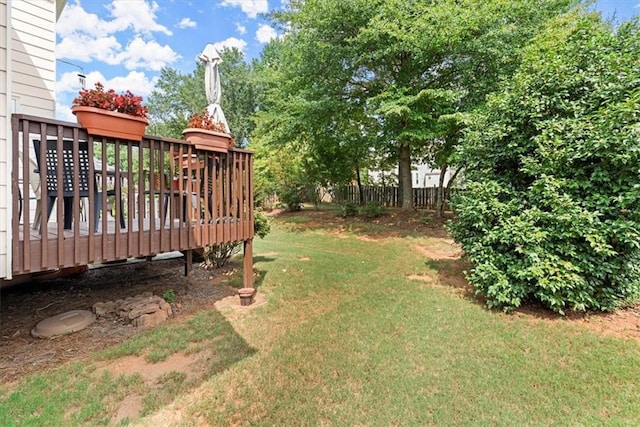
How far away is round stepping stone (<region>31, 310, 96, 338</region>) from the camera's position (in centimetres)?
333

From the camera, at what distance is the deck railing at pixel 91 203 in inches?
99.6

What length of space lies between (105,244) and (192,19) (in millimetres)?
18348

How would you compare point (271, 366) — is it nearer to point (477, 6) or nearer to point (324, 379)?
point (324, 379)

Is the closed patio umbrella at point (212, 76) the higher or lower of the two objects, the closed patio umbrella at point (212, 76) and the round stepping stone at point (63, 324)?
the higher

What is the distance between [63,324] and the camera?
11.2ft

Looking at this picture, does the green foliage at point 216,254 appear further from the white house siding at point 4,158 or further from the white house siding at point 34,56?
the white house siding at point 4,158

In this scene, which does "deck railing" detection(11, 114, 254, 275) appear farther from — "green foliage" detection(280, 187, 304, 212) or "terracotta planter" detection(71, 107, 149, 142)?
"green foliage" detection(280, 187, 304, 212)

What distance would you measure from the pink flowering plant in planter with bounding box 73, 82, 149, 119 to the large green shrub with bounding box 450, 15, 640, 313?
13.5ft

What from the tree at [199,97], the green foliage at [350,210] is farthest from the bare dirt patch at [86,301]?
the tree at [199,97]

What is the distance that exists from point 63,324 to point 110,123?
2.22 metres

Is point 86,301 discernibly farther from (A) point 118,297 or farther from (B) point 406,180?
(B) point 406,180

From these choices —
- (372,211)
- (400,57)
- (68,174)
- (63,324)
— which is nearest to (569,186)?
(68,174)

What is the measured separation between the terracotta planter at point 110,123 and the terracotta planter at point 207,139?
656 mm

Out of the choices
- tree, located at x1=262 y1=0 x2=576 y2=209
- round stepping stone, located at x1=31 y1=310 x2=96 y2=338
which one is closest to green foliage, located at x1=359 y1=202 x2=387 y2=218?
tree, located at x1=262 y1=0 x2=576 y2=209
